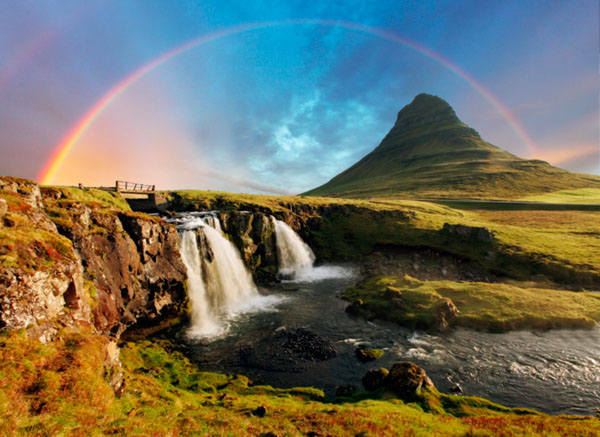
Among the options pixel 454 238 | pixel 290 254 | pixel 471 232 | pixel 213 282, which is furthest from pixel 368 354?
pixel 471 232

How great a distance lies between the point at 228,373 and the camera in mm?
18875

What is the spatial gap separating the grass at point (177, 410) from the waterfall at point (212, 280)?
12920 mm

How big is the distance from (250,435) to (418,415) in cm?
838

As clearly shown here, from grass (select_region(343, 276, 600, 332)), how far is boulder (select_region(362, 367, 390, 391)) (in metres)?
9.18

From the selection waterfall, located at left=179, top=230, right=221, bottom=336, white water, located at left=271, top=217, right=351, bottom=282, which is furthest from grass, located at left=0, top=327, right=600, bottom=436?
white water, located at left=271, top=217, right=351, bottom=282

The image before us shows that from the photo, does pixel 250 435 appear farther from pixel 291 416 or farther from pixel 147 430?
pixel 147 430

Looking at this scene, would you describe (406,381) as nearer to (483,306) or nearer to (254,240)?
(483,306)

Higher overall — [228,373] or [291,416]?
[291,416]

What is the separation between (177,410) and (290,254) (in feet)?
121

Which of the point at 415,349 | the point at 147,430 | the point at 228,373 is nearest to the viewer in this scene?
the point at 147,430

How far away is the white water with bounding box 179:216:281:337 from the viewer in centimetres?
2794

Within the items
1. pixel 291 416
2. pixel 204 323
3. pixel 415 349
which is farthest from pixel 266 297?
pixel 291 416

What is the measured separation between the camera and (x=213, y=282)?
32062 millimetres

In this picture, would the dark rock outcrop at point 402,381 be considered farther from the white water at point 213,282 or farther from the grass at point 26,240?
the grass at point 26,240
